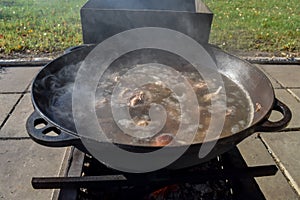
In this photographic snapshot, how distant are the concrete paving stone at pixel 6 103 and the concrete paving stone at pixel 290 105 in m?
2.68

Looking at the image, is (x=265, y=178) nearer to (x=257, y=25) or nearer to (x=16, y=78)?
(x=16, y=78)

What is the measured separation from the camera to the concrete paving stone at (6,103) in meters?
3.02

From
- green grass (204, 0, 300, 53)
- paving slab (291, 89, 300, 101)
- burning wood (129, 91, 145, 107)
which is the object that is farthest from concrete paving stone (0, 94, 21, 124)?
green grass (204, 0, 300, 53)

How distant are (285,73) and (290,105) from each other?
34.2 inches

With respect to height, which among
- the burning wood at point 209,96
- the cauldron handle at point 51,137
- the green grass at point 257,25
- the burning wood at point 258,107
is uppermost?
the cauldron handle at point 51,137

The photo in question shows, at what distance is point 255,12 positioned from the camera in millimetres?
6844

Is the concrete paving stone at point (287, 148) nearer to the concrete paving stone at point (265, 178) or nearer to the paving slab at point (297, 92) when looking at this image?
the concrete paving stone at point (265, 178)

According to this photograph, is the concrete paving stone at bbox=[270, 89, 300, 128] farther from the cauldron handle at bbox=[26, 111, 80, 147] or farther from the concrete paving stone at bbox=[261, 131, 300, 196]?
the cauldron handle at bbox=[26, 111, 80, 147]

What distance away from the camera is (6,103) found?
3199 millimetres

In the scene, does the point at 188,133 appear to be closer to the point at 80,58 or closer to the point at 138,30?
the point at 80,58

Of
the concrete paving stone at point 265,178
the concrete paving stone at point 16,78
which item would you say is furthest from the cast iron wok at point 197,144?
the concrete paving stone at point 16,78

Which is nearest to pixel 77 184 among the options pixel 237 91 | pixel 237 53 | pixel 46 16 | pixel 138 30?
pixel 237 91

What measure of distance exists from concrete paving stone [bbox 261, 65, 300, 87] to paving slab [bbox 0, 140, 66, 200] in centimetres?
282

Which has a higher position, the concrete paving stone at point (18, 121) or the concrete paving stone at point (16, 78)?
the concrete paving stone at point (18, 121)
